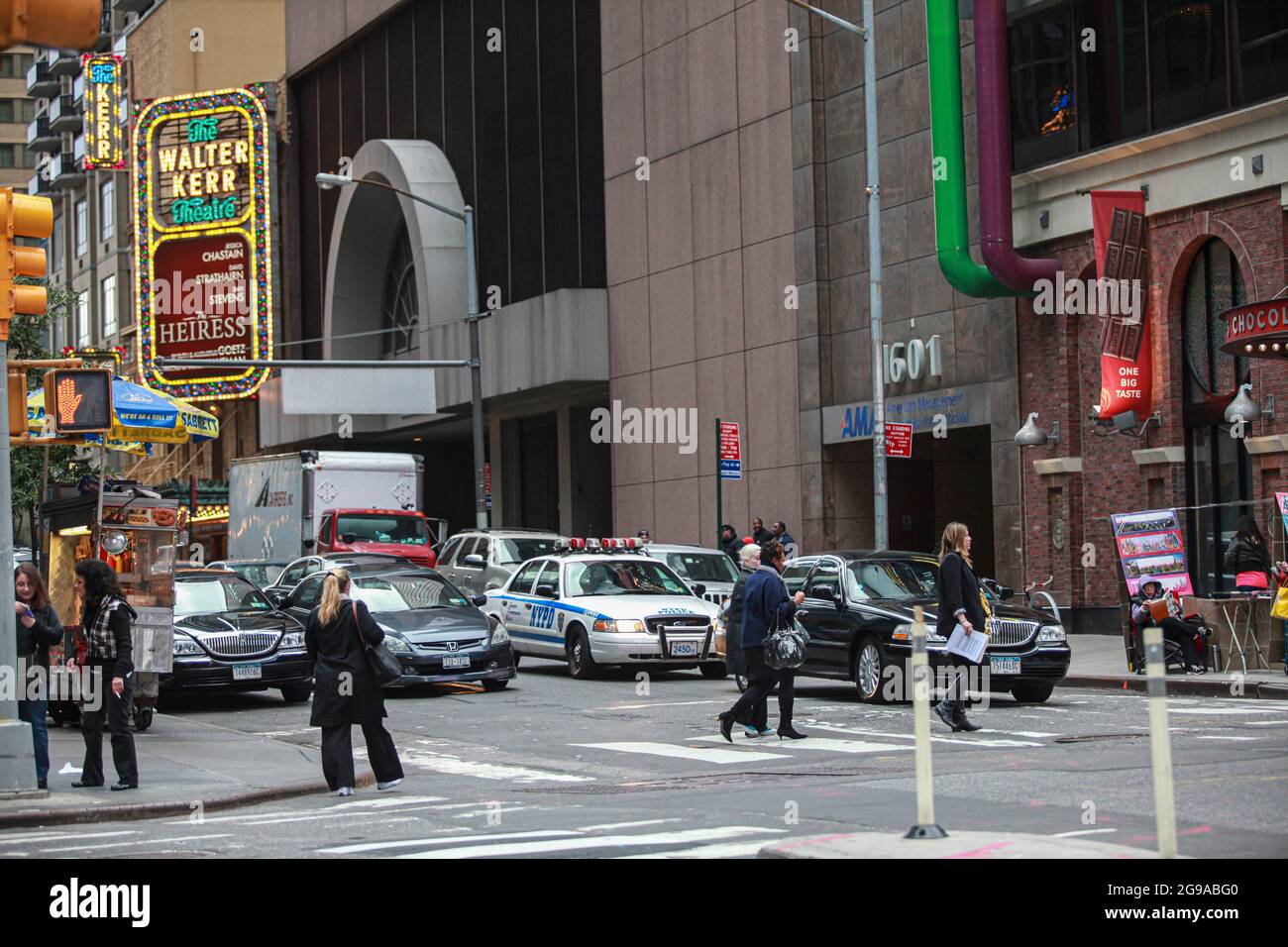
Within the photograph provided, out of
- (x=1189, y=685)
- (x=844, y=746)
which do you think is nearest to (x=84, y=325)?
(x=1189, y=685)

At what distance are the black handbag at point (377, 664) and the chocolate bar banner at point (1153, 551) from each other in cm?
1126

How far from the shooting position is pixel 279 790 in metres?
13.8

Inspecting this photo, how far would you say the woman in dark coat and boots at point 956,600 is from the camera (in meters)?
16.0

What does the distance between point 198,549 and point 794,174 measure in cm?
1465

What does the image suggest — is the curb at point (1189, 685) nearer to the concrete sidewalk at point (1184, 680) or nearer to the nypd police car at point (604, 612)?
the concrete sidewalk at point (1184, 680)

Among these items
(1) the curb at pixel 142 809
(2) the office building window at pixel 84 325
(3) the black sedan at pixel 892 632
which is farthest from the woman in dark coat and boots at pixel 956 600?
(2) the office building window at pixel 84 325

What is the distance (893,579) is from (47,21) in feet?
43.2

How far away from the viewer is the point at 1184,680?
20422 millimetres

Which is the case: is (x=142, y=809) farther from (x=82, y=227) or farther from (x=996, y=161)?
(x=82, y=227)

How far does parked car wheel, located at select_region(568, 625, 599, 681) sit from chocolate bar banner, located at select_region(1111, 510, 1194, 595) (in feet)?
21.8

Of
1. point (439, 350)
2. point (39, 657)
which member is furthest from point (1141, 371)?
point (439, 350)

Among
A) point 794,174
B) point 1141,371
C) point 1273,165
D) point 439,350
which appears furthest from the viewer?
point 439,350
